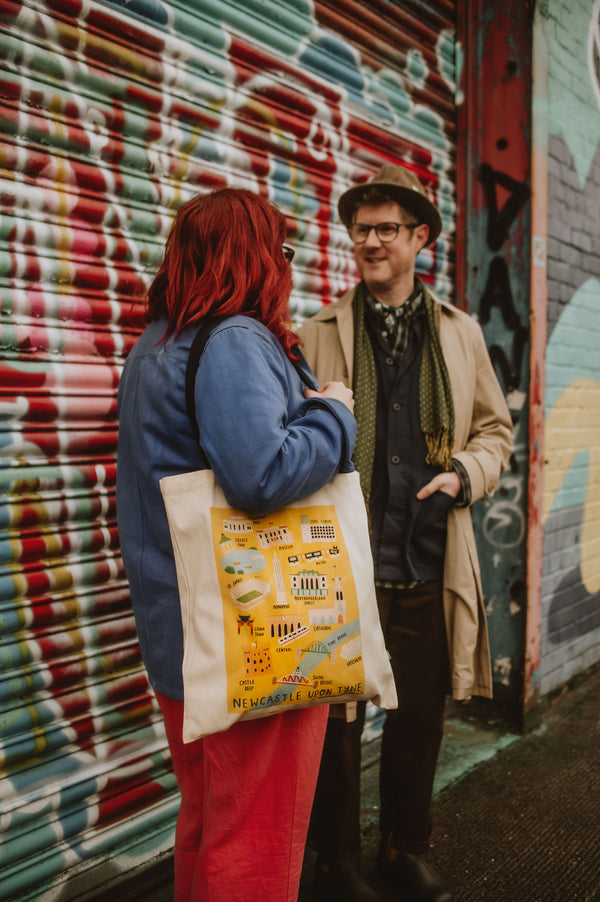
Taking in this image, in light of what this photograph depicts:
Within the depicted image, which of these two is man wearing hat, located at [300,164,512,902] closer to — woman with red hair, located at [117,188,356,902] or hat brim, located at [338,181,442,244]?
hat brim, located at [338,181,442,244]

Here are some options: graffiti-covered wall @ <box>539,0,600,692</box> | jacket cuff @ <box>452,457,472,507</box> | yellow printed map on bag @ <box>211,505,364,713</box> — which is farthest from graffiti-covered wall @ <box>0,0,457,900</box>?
graffiti-covered wall @ <box>539,0,600,692</box>

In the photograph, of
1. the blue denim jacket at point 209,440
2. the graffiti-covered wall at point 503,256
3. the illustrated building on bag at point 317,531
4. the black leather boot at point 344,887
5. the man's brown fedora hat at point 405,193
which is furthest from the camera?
the graffiti-covered wall at point 503,256

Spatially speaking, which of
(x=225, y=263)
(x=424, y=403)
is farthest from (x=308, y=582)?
(x=424, y=403)

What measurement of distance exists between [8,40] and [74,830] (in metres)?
2.46

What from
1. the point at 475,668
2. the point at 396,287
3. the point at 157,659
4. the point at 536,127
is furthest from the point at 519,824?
the point at 536,127

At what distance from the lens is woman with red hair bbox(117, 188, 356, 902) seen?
4.77 ft

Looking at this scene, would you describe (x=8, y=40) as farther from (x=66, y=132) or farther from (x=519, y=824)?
(x=519, y=824)

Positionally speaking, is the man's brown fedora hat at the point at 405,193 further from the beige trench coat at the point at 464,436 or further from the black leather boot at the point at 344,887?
the black leather boot at the point at 344,887

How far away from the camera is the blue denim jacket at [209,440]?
4.62 feet

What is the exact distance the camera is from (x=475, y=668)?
2496 mm

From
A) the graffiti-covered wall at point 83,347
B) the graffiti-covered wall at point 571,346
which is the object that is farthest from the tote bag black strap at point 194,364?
the graffiti-covered wall at point 571,346

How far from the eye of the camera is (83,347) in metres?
2.30

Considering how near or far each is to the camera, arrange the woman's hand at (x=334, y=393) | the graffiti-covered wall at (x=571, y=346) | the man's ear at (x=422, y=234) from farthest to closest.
→ the graffiti-covered wall at (x=571, y=346) < the man's ear at (x=422, y=234) < the woman's hand at (x=334, y=393)

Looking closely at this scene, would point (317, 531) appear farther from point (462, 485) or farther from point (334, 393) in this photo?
point (462, 485)
